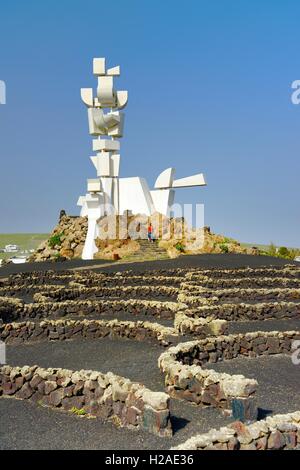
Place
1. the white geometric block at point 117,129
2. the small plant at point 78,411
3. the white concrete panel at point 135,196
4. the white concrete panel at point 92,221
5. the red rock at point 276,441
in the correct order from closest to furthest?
1. the red rock at point 276,441
2. the small plant at point 78,411
3. the white concrete panel at point 92,221
4. the white geometric block at point 117,129
5. the white concrete panel at point 135,196

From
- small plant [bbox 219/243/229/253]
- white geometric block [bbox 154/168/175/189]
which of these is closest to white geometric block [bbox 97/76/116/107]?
white geometric block [bbox 154/168/175/189]

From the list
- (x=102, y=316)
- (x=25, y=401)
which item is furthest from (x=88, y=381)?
(x=102, y=316)

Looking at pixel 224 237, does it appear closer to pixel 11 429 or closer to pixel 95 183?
pixel 95 183

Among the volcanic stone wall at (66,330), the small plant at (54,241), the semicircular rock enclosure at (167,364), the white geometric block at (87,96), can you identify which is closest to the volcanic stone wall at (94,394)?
the semicircular rock enclosure at (167,364)

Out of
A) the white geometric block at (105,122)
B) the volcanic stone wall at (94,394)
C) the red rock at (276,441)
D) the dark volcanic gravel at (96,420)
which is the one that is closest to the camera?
the red rock at (276,441)

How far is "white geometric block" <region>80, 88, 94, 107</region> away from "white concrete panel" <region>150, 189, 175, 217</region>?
10304 millimetres

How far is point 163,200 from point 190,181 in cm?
313

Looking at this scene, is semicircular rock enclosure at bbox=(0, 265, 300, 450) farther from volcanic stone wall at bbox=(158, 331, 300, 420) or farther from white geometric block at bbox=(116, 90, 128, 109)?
white geometric block at bbox=(116, 90, 128, 109)

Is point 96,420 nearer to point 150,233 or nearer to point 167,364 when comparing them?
point 167,364

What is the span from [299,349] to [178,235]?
34.1m

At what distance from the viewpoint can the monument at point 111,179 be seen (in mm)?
50094

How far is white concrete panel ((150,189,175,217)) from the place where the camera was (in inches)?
2074

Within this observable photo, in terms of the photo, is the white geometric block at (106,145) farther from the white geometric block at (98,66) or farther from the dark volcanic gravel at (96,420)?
the dark volcanic gravel at (96,420)

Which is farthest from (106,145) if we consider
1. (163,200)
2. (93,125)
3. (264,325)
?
(264,325)
